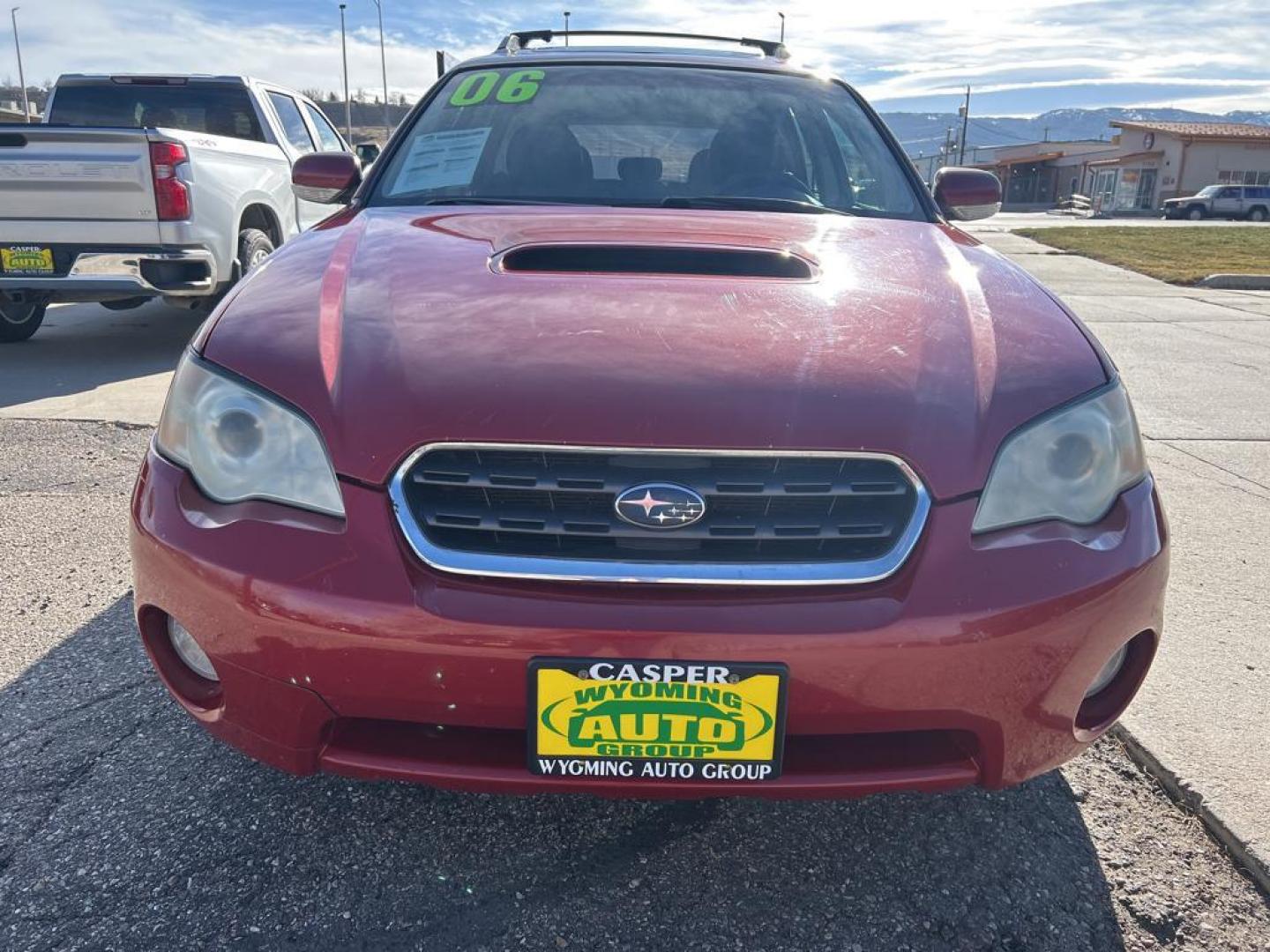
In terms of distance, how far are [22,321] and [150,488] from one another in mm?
5928

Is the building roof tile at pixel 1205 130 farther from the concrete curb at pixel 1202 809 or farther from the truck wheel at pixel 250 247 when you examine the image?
the concrete curb at pixel 1202 809

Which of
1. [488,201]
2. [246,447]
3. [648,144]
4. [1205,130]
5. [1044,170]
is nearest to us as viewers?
[246,447]

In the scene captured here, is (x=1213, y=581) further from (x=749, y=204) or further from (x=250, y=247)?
(x=250, y=247)

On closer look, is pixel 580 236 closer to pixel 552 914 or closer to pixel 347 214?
pixel 347 214

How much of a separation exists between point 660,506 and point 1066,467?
670 mm

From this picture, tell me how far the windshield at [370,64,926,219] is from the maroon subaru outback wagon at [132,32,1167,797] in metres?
0.98

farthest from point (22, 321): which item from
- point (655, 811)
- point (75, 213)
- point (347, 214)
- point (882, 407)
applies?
point (882, 407)

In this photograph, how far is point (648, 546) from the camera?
1.51 metres

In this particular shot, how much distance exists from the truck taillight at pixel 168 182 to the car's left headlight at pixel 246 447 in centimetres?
457

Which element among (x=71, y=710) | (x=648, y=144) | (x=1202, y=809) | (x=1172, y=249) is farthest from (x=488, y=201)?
(x=1172, y=249)

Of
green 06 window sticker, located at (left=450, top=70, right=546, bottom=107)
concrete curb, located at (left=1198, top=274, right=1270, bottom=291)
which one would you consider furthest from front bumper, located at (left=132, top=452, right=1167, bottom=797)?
concrete curb, located at (left=1198, top=274, right=1270, bottom=291)

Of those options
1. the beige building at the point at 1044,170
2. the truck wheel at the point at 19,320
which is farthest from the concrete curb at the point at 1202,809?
the beige building at the point at 1044,170

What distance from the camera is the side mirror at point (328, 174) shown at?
294 cm

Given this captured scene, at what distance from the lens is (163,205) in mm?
5625
